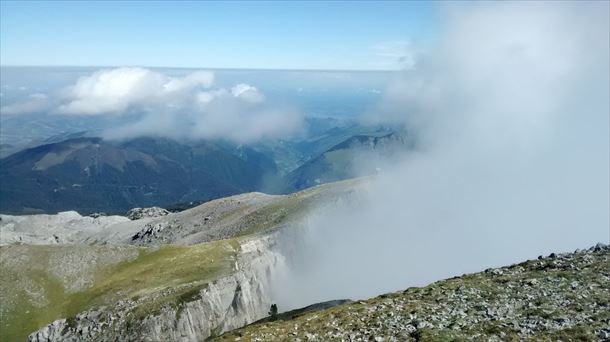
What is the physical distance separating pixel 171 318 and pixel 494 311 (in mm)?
90107

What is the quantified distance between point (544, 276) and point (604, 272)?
15.3 feet

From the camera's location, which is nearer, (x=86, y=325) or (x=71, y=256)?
(x=86, y=325)

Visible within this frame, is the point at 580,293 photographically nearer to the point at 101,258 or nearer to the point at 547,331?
the point at 547,331

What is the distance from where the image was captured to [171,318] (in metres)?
112

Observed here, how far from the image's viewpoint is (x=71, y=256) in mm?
145000

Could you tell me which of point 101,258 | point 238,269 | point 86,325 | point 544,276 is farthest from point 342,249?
point 544,276

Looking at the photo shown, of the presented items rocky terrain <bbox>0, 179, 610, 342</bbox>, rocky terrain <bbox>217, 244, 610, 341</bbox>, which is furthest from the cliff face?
rocky terrain <bbox>217, 244, 610, 341</bbox>

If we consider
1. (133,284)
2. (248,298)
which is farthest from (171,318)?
(248,298)

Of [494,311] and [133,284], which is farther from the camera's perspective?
[133,284]

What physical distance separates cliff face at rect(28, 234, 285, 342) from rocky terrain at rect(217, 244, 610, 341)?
70.4 m

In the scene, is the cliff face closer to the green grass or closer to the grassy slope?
the green grass

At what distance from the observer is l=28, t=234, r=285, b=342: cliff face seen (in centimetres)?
10948

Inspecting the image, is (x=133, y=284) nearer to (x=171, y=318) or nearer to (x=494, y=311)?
(x=171, y=318)

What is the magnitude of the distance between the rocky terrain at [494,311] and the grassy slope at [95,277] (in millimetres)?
80793
